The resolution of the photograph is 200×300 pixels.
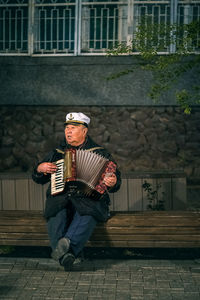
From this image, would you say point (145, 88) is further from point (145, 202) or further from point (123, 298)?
point (123, 298)

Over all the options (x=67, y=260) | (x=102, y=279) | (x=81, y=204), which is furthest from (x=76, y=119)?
(x=102, y=279)

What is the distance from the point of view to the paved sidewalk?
4.90m

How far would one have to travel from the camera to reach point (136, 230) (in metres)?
5.66

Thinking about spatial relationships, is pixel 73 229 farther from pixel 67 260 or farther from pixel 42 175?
pixel 42 175

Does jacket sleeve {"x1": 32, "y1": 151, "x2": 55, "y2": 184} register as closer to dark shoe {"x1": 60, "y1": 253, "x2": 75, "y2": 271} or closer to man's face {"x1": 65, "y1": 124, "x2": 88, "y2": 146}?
man's face {"x1": 65, "y1": 124, "x2": 88, "y2": 146}

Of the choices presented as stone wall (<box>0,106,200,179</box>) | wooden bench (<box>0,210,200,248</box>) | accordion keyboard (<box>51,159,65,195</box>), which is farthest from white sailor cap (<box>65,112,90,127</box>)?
stone wall (<box>0,106,200,179</box>)

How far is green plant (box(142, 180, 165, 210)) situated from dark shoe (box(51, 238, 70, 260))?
236 cm

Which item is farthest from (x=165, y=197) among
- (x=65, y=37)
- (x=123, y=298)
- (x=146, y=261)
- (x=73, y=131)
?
(x=65, y=37)

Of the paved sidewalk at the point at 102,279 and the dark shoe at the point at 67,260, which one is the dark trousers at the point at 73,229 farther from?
the paved sidewalk at the point at 102,279

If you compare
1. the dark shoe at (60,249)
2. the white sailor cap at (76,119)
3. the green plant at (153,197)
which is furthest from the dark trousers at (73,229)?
the green plant at (153,197)

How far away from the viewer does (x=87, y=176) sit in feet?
17.7

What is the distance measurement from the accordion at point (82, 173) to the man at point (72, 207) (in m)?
0.05

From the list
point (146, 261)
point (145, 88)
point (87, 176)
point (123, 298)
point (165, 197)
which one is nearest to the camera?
point (123, 298)

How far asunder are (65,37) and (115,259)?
608 cm
